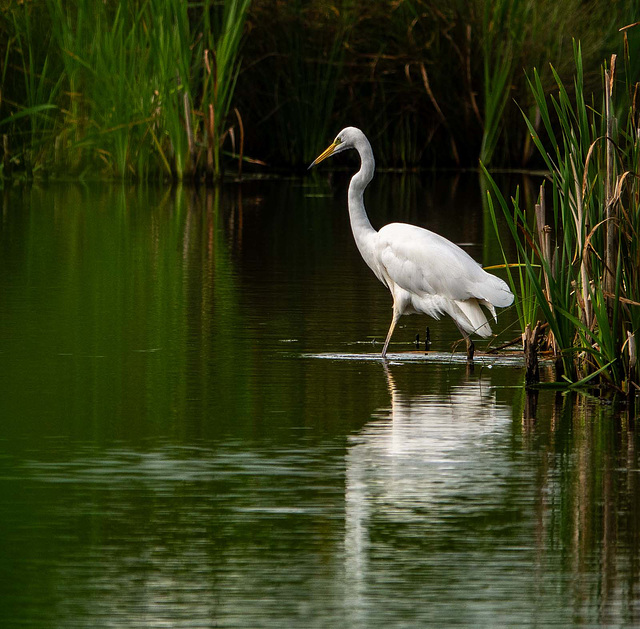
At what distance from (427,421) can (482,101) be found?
16.8 metres

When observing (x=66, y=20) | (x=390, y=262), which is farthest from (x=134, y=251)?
(x=66, y=20)

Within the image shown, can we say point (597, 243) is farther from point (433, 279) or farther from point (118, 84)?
point (118, 84)

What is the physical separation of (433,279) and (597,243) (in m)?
1.51

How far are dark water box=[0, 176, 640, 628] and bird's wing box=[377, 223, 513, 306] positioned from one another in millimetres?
323

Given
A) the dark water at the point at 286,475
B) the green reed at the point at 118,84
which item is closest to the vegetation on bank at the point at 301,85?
the green reed at the point at 118,84

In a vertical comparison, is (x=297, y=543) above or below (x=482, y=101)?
below

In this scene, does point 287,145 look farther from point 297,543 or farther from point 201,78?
point 297,543

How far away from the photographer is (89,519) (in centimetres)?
464

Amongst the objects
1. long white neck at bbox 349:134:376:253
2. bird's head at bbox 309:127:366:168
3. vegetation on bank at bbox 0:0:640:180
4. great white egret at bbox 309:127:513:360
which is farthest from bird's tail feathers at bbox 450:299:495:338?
vegetation on bank at bbox 0:0:640:180

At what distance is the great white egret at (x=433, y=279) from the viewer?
308 inches

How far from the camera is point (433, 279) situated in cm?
805

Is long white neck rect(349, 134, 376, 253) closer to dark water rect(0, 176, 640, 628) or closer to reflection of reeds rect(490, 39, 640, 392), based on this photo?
dark water rect(0, 176, 640, 628)

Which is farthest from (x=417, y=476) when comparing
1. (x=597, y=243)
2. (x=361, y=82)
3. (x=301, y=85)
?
(x=361, y=82)

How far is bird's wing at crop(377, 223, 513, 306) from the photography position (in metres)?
7.84
